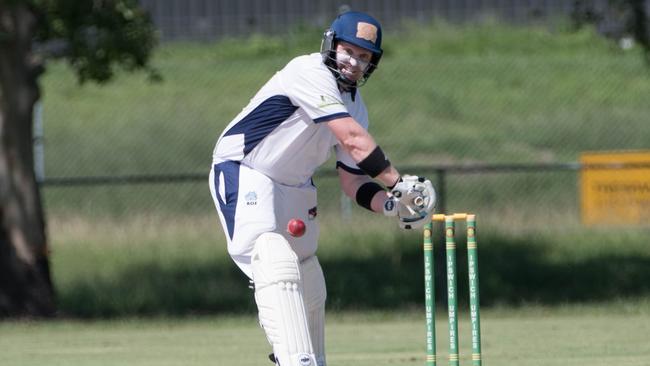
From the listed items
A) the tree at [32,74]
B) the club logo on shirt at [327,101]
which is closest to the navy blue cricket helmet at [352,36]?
the club logo on shirt at [327,101]

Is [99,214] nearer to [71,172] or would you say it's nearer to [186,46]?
[71,172]

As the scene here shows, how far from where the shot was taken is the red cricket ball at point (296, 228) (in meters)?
6.81

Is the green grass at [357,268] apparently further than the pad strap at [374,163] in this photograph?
Yes

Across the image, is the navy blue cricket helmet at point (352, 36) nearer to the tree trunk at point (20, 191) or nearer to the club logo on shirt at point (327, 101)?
the club logo on shirt at point (327, 101)

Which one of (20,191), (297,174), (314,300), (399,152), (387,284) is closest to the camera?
(297,174)

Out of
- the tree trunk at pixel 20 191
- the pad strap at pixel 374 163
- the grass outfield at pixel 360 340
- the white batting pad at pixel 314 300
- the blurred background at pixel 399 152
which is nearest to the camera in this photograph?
the pad strap at pixel 374 163

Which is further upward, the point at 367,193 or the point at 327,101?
the point at 327,101

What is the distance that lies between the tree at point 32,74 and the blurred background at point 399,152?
851 millimetres

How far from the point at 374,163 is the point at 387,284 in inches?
385

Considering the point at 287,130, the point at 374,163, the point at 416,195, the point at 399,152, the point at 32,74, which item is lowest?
the point at 399,152

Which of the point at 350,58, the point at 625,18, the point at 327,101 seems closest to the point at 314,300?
the point at 327,101

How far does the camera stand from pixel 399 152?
24.5m

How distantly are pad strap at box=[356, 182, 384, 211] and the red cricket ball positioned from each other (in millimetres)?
540

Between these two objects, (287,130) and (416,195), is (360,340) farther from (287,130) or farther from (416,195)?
(416,195)
